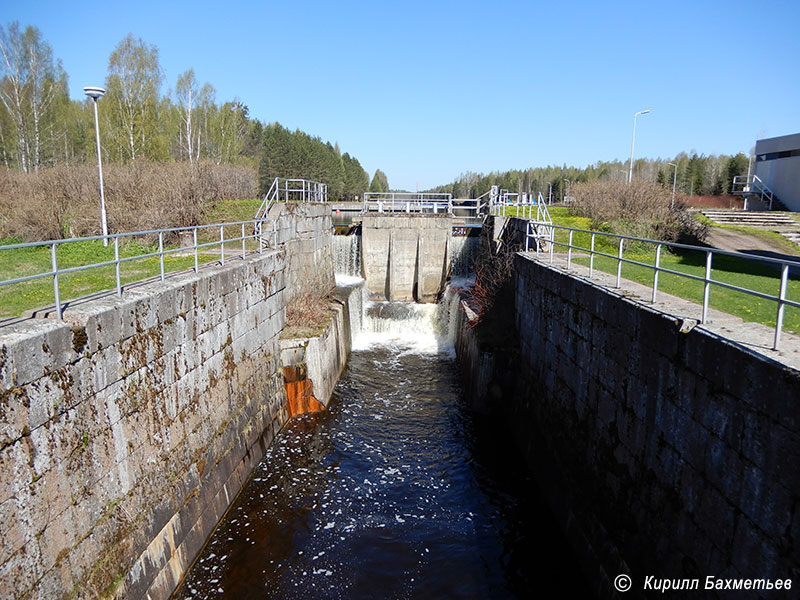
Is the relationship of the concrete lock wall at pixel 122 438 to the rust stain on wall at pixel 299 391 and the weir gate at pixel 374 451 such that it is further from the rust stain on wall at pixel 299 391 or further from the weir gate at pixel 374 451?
the rust stain on wall at pixel 299 391

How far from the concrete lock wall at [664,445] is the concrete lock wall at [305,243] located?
28.3 feet

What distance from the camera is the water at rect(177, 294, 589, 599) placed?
27.1 ft

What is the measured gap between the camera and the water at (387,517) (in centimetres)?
825

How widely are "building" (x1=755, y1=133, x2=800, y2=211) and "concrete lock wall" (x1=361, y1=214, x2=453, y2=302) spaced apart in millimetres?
18671

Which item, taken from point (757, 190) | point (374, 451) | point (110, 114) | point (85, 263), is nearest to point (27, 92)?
point (110, 114)

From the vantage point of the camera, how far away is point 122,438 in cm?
706

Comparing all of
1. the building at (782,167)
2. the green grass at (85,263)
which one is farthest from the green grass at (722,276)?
the green grass at (85,263)

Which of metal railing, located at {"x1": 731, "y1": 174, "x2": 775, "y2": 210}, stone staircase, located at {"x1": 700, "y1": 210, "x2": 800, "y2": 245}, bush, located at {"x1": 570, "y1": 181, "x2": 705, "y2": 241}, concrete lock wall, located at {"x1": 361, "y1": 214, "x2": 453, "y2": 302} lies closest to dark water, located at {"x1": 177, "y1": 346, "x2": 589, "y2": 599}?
bush, located at {"x1": 570, "y1": 181, "x2": 705, "y2": 241}

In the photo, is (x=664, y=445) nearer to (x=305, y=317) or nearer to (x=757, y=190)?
(x=305, y=317)

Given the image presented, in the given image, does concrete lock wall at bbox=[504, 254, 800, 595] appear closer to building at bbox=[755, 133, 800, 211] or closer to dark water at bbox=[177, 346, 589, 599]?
dark water at bbox=[177, 346, 589, 599]

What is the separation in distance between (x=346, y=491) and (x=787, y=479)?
26.1 ft

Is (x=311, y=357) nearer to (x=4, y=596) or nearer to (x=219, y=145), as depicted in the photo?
(x=4, y=596)

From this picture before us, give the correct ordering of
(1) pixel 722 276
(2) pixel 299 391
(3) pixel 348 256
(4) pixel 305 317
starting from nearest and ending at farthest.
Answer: (1) pixel 722 276, (2) pixel 299 391, (4) pixel 305 317, (3) pixel 348 256

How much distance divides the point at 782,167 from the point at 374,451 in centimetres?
2922
